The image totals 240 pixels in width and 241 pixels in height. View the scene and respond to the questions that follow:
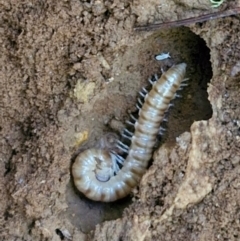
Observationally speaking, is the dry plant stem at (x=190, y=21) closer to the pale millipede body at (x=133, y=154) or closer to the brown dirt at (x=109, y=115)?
the brown dirt at (x=109, y=115)

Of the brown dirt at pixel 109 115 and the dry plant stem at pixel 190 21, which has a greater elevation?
Result: the dry plant stem at pixel 190 21

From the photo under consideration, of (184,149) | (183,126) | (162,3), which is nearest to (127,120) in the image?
(183,126)

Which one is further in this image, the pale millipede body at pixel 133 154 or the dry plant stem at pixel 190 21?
the pale millipede body at pixel 133 154

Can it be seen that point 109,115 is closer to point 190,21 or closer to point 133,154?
point 133,154

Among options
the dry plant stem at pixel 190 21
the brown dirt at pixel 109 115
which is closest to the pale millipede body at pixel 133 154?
the brown dirt at pixel 109 115

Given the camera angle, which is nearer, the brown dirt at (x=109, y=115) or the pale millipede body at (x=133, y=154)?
the brown dirt at (x=109, y=115)

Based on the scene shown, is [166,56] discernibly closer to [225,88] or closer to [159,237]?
[225,88]

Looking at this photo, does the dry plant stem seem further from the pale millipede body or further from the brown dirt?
the pale millipede body
